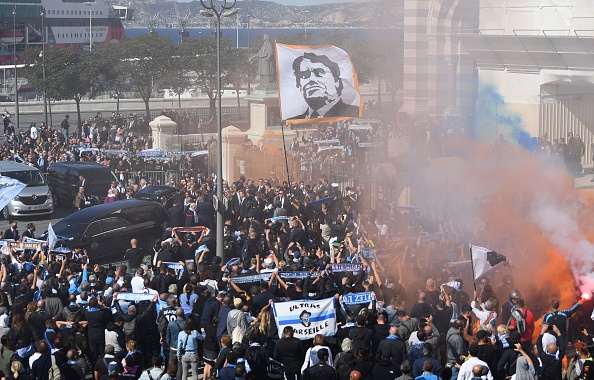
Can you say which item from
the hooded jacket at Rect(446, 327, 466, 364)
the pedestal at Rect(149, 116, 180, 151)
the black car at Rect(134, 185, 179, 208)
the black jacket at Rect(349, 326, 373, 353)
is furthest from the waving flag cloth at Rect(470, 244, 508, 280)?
the pedestal at Rect(149, 116, 180, 151)

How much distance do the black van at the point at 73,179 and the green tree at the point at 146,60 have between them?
2158 centimetres

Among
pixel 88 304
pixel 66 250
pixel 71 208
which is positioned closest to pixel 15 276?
pixel 66 250

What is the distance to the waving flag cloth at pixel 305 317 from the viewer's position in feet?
37.5

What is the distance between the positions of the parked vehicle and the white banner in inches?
231

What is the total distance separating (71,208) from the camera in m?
24.7

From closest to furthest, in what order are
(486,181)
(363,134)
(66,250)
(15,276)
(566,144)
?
(15,276), (66,250), (486,181), (566,144), (363,134)

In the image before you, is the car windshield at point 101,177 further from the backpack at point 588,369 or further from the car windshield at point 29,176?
the backpack at point 588,369

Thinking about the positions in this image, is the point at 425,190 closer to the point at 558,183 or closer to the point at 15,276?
the point at 558,183

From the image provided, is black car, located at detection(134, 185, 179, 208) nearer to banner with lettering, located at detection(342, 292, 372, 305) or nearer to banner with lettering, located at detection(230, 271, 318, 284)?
banner with lettering, located at detection(230, 271, 318, 284)

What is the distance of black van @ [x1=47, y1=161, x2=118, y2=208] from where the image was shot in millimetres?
24047

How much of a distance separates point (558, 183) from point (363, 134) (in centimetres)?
1188

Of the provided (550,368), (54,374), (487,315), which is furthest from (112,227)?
(550,368)

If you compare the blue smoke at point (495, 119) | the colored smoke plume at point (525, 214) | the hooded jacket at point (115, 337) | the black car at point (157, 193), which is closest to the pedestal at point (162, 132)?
the black car at point (157, 193)

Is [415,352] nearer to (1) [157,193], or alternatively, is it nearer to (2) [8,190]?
(2) [8,190]
